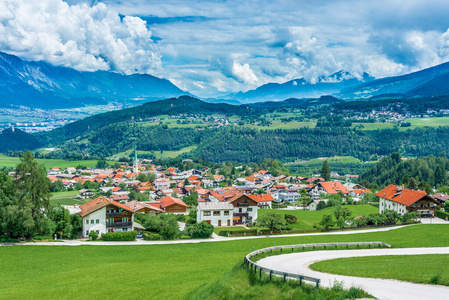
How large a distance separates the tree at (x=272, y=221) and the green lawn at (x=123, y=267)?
7.11m

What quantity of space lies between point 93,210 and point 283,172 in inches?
3851

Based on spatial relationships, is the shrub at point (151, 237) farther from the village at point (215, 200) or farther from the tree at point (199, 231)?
the village at point (215, 200)

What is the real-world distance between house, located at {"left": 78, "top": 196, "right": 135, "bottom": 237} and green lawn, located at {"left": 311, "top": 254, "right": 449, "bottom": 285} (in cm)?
3436

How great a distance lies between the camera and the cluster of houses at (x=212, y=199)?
5000 cm

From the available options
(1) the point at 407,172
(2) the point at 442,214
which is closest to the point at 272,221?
(2) the point at 442,214

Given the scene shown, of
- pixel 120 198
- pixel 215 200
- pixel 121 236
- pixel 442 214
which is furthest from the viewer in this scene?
pixel 120 198

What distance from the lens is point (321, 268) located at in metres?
18.0

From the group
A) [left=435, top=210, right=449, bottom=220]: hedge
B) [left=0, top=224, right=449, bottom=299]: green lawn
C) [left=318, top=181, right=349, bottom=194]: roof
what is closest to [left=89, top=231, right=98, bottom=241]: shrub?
[left=0, top=224, right=449, bottom=299]: green lawn

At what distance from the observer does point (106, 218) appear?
162 ft

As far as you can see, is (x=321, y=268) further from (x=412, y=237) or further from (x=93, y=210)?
(x=93, y=210)

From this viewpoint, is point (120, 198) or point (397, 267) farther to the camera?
point (120, 198)

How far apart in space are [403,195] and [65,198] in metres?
68.3

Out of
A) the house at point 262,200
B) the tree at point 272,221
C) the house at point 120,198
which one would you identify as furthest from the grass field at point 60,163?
the tree at point 272,221

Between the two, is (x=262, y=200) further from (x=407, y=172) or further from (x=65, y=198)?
(x=407, y=172)
